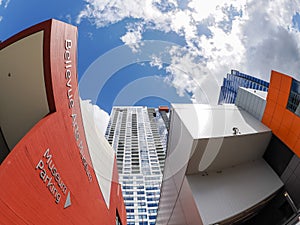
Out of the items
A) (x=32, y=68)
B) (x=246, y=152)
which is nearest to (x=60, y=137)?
(x=32, y=68)

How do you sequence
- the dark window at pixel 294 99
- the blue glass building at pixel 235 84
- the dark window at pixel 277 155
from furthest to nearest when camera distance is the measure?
the blue glass building at pixel 235 84 → the dark window at pixel 277 155 → the dark window at pixel 294 99

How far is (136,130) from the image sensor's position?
78.9m

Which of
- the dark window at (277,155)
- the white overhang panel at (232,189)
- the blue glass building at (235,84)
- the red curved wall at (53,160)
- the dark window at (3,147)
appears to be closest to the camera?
the red curved wall at (53,160)

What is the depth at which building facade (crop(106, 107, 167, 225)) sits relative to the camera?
172ft

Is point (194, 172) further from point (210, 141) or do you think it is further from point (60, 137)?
point (60, 137)

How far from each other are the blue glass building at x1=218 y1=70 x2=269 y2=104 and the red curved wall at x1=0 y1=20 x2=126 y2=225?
43597 millimetres

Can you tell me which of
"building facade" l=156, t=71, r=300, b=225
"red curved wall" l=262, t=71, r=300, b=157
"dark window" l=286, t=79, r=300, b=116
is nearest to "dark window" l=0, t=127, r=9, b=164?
"building facade" l=156, t=71, r=300, b=225

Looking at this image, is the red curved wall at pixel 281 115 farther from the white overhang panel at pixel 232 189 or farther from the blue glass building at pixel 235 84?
the blue glass building at pixel 235 84

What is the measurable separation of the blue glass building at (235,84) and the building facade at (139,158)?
3024 centimetres

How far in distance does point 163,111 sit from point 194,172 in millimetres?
32111

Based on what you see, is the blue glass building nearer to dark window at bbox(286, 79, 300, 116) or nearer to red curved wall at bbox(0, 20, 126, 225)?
dark window at bbox(286, 79, 300, 116)

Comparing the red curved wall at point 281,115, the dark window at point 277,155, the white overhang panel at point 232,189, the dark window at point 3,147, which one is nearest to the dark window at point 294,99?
the red curved wall at point 281,115

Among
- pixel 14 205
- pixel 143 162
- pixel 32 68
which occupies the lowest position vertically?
pixel 14 205

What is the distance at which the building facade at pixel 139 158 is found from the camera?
2062 inches
